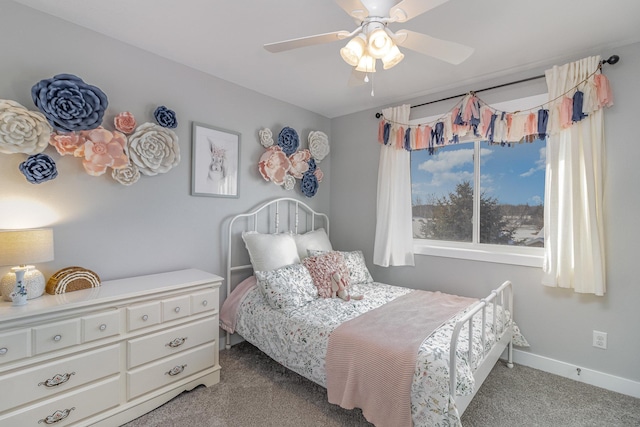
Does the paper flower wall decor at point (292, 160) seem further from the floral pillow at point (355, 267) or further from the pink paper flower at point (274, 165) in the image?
the floral pillow at point (355, 267)

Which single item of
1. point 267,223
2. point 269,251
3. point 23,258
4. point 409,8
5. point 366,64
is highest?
point 409,8

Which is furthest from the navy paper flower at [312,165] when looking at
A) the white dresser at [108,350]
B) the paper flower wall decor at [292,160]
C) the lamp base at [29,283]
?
the lamp base at [29,283]

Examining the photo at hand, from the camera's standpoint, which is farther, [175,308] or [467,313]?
[175,308]

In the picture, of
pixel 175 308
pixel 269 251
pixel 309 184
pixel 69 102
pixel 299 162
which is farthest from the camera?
pixel 309 184

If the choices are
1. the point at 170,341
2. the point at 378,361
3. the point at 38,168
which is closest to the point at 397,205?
the point at 378,361

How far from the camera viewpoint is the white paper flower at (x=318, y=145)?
11.4 ft

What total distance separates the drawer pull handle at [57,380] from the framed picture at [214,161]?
1418 millimetres

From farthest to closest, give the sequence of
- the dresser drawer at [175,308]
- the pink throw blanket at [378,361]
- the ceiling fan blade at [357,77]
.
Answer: the dresser drawer at [175,308] → the ceiling fan blade at [357,77] → the pink throw blanket at [378,361]

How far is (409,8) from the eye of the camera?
1.33 m

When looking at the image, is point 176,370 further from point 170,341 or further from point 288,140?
point 288,140

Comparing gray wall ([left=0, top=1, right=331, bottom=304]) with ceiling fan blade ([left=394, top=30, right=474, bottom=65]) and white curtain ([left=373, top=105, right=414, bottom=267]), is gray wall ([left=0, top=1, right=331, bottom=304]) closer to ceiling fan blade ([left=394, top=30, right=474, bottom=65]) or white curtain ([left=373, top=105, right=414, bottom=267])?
white curtain ([left=373, top=105, right=414, bottom=267])

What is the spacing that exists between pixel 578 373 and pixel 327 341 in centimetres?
199

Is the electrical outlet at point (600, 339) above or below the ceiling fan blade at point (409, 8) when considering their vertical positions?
below

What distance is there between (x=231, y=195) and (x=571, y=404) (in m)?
3.00
